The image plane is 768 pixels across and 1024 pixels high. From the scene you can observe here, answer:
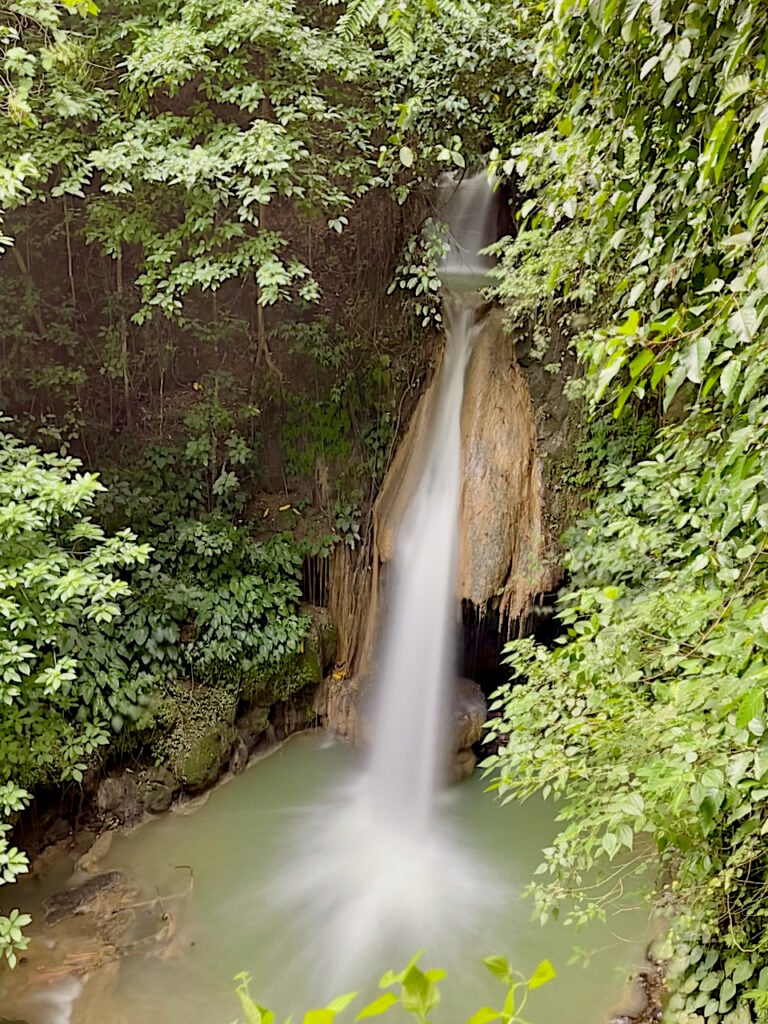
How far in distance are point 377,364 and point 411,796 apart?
4.06 metres

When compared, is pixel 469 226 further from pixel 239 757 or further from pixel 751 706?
pixel 751 706

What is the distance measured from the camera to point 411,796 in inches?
220

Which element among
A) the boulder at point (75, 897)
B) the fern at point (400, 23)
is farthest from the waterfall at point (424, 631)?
the fern at point (400, 23)

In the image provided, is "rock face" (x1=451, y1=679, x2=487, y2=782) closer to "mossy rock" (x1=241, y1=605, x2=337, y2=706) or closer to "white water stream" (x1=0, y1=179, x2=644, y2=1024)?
"white water stream" (x1=0, y1=179, x2=644, y2=1024)

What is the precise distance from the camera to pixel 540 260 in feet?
14.2

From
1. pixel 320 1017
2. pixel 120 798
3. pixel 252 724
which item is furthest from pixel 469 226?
pixel 320 1017

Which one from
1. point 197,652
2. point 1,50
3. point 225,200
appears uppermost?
point 1,50

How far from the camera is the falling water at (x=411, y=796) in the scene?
436cm

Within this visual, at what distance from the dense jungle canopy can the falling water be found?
596 millimetres

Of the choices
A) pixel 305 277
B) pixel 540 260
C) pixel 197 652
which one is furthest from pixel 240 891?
pixel 305 277

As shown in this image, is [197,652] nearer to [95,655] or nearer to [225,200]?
[95,655]

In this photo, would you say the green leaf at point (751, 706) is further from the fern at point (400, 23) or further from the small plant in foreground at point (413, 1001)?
the fern at point (400, 23)

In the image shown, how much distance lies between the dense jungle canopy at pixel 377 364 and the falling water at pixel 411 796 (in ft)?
1.96

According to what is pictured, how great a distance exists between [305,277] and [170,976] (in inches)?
230
